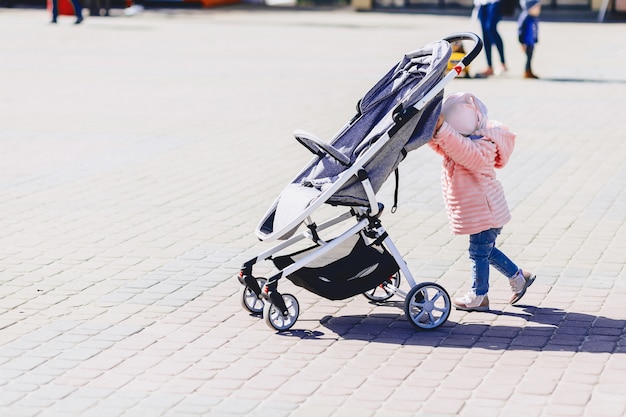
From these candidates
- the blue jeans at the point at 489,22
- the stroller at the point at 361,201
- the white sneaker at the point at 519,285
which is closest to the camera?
the stroller at the point at 361,201

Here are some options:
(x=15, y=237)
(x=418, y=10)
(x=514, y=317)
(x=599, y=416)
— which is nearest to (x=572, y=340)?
(x=514, y=317)

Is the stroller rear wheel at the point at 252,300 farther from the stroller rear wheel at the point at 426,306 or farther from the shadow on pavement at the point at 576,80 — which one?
the shadow on pavement at the point at 576,80

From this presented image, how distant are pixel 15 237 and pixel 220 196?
1.99 m

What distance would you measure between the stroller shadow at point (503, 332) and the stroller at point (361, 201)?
142 millimetres

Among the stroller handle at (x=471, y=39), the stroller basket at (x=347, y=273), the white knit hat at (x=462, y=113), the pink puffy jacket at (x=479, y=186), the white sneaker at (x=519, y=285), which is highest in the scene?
the stroller handle at (x=471, y=39)

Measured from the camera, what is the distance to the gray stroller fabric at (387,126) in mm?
6316

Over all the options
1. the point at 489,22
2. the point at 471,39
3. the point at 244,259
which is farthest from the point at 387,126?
the point at 489,22

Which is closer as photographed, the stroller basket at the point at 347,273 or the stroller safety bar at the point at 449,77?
the stroller safety bar at the point at 449,77

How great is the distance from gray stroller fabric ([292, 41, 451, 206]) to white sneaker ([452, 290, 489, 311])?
90 centimetres

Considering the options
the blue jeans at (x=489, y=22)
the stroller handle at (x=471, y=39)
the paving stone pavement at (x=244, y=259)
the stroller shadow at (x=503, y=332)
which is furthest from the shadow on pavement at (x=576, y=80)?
the stroller shadow at (x=503, y=332)

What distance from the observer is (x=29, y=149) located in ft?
39.4

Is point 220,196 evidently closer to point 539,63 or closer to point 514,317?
point 514,317

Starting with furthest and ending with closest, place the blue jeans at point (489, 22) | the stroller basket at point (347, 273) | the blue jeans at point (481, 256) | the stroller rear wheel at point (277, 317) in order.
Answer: the blue jeans at point (489, 22), the blue jeans at point (481, 256), the stroller basket at point (347, 273), the stroller rear wheel at point (277, 317)

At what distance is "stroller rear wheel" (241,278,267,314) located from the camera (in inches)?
265
